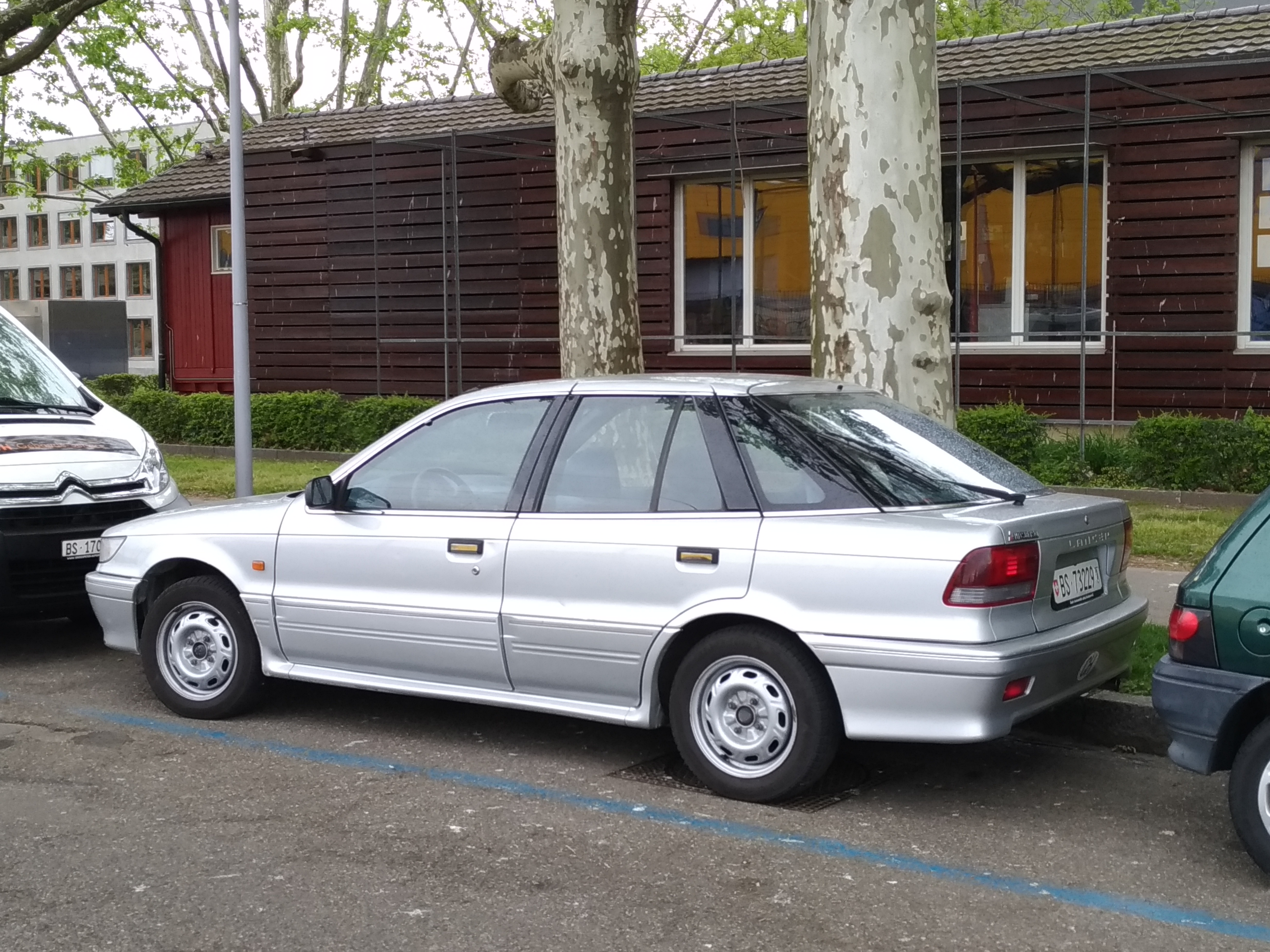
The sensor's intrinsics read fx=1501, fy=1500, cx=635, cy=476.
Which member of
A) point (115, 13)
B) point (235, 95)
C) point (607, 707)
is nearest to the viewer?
point (607, 707)

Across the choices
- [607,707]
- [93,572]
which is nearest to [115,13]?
[93,572]

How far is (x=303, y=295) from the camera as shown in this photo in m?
22.2

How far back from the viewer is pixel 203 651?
6758 millimetres

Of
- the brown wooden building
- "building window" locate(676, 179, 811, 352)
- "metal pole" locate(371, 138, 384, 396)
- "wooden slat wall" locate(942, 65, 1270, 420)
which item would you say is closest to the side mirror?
the brown wooden building

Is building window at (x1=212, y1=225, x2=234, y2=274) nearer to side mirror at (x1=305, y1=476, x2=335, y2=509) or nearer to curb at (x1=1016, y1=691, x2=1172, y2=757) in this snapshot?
side mirror at (x1=305, y1=476, x2=335, y2=509)

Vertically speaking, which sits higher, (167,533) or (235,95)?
(235,95)

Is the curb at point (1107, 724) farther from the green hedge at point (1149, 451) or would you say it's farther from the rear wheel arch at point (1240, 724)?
the green hedge at point (1149, 451)

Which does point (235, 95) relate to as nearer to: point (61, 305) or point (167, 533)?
point (167, 533)

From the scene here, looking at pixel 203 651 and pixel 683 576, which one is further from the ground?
pixel 683 576

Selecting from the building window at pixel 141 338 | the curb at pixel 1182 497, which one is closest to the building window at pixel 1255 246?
the curb at pixel 1182 497

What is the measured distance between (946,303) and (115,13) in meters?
27.0

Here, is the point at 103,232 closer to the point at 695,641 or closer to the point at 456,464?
the point at 456,464

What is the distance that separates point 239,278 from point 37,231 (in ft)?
229

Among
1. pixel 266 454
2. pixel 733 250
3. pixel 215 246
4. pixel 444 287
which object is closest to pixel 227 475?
pixel 266 454
